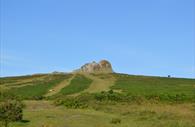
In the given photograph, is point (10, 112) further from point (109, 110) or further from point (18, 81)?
point (18, 81)

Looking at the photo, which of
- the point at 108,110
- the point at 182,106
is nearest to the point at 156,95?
the point at 182,106

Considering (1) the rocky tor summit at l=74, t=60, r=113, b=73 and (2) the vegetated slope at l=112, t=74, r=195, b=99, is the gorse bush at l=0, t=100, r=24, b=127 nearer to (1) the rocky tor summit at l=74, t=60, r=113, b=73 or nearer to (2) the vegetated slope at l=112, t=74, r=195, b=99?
(2) the vegetated slope at l=112, t=74, r=195, b=99

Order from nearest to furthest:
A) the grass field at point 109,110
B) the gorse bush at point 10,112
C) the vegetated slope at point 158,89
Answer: the gorse bush at point 10,112
the grass field at point 109,110
the vegetated slope at point 158,89

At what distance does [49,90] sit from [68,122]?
43544 millimetres

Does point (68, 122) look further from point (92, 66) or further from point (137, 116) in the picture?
point (92, 66)

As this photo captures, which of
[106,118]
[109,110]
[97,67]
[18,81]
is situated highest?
[97,67]

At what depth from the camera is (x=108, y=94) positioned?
222 feet

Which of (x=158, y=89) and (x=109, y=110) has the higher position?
(x=158, y=89)

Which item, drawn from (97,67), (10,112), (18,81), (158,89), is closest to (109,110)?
(10,112)

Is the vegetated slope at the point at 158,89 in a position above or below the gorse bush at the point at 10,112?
above

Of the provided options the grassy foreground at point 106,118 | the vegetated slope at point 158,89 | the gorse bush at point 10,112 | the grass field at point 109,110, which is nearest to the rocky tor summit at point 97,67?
the vegetated slope at point 158,89

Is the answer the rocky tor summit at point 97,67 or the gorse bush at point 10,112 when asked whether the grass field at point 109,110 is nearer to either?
the gorse bush at point 10,112

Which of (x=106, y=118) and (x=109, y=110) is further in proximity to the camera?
(x=109, y=110)

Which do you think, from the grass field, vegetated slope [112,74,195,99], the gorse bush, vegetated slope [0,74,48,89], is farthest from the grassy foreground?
vegetated slope [0,74,48,89]
